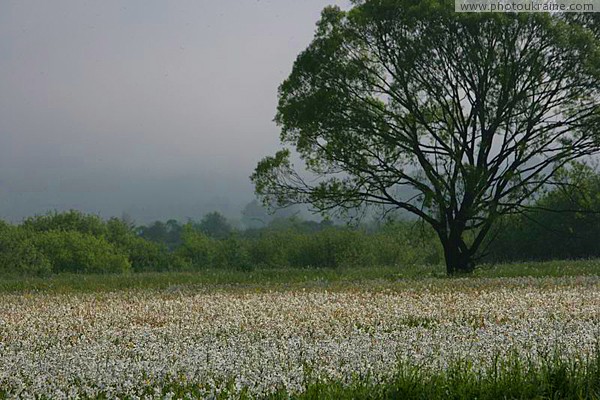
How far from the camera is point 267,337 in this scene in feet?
29.1

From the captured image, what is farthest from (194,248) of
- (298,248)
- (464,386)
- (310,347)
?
(464,386)

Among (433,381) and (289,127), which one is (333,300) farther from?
(289,127)

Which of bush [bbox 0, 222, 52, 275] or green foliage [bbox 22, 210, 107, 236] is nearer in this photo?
bush [bbox 0, 222, 52, 275]

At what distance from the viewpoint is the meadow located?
246 inches

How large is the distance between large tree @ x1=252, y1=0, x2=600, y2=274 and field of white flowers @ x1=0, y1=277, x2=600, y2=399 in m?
12.9

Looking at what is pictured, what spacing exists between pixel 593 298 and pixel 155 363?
906cm

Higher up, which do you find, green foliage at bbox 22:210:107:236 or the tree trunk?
green foliage at bbox 22:210:107:236

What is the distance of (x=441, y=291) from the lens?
15594 millimetres

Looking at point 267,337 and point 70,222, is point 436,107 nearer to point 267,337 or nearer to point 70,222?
point 267,337

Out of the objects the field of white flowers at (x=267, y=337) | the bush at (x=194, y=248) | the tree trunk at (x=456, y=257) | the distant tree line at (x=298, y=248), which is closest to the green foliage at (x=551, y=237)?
the distant tree line at (x=298, y=248)

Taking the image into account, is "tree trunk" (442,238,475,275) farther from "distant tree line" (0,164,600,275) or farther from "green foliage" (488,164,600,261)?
"green foliage" (488,164,600,261)

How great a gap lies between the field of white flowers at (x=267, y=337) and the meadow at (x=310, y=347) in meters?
0.02

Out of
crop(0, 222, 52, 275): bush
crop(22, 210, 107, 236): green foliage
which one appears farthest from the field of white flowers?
crop(22, 210, 107, 236): green foliage

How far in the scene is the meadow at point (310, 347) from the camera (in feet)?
20.5
